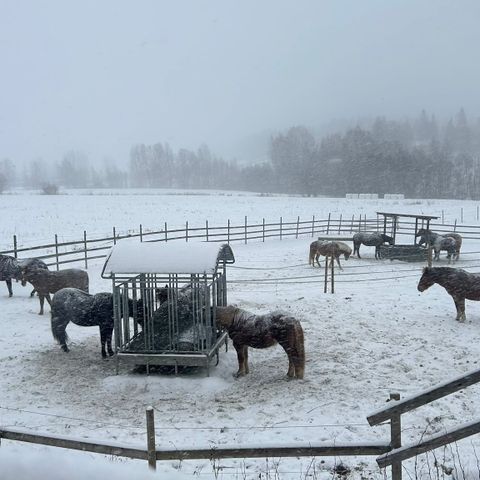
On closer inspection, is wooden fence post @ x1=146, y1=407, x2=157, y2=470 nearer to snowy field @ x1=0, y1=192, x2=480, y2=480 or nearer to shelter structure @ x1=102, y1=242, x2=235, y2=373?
snowy field @ x1=0, y1=192, x2=480, y2=480

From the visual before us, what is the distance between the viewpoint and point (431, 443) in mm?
3227

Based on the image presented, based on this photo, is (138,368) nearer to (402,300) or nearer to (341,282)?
(402,300)

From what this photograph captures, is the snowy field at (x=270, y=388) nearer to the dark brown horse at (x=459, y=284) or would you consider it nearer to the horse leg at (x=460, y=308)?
the horse leg at (x=460, y=308)

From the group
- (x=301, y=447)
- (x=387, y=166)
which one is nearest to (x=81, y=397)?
(x=301, y=447)

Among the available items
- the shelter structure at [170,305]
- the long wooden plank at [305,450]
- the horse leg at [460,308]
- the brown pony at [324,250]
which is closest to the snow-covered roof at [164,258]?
the shelter structure at [170,305]

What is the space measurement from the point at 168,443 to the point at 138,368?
2708 mm

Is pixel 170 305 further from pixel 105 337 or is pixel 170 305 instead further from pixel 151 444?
pixel 151 444

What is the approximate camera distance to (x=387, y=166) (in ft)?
209

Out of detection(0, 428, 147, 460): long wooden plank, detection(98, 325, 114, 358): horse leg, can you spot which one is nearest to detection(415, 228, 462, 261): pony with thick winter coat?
detection(98, 325, 114, 358): horse leg

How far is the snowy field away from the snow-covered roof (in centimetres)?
166

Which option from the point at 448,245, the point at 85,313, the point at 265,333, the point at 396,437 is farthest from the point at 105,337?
the point at 448,245

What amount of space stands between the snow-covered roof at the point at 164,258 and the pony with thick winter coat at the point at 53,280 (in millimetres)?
3726

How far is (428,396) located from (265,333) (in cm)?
417

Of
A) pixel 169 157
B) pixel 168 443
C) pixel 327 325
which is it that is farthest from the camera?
pixel 169 157
